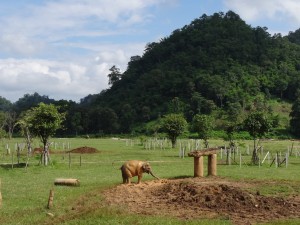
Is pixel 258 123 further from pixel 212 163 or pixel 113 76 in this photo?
pixel 113 76

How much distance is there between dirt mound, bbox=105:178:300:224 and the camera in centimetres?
1781

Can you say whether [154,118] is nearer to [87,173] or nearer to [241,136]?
[241,136]

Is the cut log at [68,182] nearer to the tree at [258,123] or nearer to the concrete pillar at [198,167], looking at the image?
the concrete pillar at [198,167]

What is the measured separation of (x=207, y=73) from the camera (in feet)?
471

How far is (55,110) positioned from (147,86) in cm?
11392

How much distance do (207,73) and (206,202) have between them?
126 metres

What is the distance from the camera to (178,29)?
186125 millimetres

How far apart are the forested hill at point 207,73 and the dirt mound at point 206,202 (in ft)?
343

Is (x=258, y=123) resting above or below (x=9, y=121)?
below

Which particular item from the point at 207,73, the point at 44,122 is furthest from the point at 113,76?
the point at 44,122

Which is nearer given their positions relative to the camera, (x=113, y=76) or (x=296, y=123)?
(x=296, y=123)

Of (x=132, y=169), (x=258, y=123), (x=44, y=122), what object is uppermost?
(x=44, y=122)

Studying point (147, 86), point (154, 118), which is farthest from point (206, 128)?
point (147, 86)

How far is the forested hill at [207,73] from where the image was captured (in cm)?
13450
